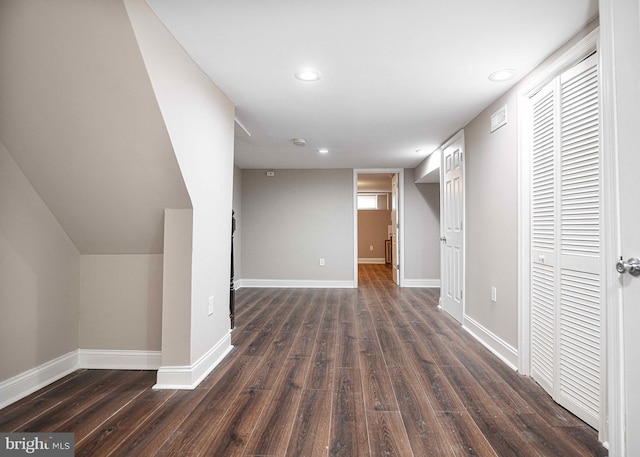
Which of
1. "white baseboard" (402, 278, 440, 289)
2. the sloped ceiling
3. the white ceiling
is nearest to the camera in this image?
the sloped ceiling

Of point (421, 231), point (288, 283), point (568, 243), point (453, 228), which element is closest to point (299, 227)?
point (288, 283)

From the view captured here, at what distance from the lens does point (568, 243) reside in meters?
Result: 1.99

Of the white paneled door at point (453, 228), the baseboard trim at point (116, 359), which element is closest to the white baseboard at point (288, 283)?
the white paneled door at point (453, 228)

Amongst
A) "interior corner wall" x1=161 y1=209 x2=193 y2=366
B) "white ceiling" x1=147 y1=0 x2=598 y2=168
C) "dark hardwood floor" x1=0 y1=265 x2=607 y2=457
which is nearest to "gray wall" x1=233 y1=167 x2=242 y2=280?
"white ceiling" x1=147 y1=0 x2=598 y2=168

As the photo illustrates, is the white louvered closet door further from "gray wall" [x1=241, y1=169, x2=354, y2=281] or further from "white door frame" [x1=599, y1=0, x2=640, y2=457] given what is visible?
"gray wall" [x1=241, y1=169, x2=354, y2=281]

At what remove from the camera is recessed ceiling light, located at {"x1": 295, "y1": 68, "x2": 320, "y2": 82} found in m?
2.37

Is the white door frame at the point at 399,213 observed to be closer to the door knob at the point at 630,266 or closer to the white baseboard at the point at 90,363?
the white baseboard at the point at 90,363

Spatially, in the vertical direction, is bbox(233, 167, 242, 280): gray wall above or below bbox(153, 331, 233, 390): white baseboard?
above

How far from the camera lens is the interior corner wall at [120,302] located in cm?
251

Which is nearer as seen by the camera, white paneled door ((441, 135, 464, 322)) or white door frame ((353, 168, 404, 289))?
white paneled door ((441, 135, 464, 322))

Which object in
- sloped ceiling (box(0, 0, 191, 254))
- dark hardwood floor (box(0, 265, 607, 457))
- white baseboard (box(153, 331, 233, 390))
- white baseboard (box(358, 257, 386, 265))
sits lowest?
dark hardwood floor (box(0, 265, 607, 457))

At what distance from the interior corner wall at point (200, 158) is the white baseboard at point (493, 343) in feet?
7.49

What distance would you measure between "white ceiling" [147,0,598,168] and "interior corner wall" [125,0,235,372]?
0.12m

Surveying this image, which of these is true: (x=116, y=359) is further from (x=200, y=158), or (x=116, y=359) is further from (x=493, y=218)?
(x=493, y=218)
